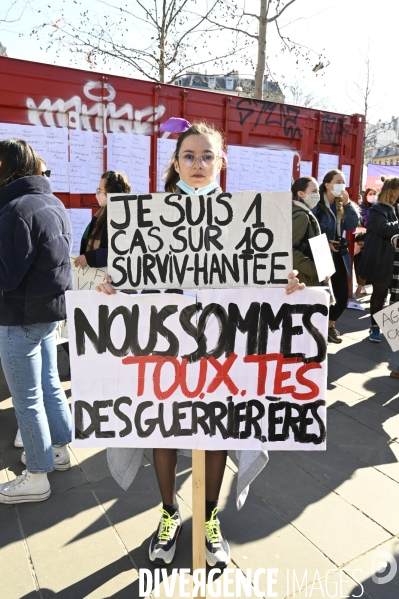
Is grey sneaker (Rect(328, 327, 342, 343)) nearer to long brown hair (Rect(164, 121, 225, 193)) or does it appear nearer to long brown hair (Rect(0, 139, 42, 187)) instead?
long brown hair (Rect(164, 121, 225, 193))

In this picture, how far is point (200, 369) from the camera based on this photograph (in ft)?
Answer: 5.64

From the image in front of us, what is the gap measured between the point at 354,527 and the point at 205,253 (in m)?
1.64

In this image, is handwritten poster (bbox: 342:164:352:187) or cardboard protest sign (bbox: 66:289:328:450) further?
handwritten poster (bbox: 342:164:352:187)

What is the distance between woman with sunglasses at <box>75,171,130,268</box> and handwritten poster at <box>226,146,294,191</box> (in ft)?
7.89

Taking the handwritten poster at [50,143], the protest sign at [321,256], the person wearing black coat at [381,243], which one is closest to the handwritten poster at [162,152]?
the handwritten poster at [50,143]

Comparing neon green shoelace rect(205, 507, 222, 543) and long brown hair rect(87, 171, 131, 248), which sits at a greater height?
long brown hair rect(87, 171, 131, 248)

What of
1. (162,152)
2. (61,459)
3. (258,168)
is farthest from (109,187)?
(258,168)

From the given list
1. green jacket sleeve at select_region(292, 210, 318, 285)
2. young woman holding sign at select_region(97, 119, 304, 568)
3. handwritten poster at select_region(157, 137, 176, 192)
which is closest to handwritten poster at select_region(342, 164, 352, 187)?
handwritten poster at select_region(157, 137, 176, 192)

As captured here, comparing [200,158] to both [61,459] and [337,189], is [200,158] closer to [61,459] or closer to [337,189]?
[61,459]

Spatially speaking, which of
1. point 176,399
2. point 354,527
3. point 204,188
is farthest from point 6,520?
point 204,188

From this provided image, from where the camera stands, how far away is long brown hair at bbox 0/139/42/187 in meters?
2.36

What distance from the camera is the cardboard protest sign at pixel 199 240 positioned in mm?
1650

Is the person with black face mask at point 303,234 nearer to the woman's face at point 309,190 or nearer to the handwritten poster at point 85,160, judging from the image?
the woman's face at point 309,190

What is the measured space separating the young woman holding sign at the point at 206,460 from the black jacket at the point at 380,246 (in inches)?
144
